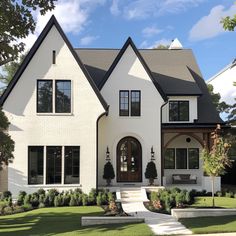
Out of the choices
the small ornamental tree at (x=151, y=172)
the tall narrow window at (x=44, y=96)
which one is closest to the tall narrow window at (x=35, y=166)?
the tall narrow window at (x=44, y=96)

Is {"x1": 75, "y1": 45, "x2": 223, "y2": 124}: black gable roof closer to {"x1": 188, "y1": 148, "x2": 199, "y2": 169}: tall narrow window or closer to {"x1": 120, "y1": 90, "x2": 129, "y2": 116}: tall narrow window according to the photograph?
{"x1": 120, "y1": 90, "x2": 129, "y2": 116}: tall narrow window

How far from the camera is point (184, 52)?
3178cm

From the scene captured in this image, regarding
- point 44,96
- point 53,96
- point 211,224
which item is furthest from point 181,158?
point 211,224

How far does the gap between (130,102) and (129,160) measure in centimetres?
362

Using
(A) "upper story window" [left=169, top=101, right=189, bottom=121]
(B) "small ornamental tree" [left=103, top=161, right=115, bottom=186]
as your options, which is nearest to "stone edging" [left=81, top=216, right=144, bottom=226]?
(B) "small ornamental tree" [left=103, top=161, right=115, bottom=186]

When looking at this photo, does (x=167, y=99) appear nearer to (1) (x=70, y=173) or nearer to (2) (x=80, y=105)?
(2) (x=80, y=105)

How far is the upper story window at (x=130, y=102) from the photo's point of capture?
25.3 meters

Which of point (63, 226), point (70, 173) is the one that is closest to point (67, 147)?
point (70, 173)

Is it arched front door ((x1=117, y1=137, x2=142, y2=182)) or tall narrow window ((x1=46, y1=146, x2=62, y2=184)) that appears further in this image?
arched front door ((x1=117, y1=137, x2=142, y2=182))

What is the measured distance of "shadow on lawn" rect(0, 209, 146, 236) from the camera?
43.9 ft

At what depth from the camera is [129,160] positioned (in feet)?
83.1

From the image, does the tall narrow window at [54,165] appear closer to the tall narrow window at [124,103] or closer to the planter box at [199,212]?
the tall narrow window at [124,103]

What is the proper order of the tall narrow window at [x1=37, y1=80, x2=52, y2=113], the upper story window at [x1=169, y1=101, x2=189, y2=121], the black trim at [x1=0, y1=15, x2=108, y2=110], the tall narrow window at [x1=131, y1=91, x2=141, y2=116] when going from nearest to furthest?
the black trim at [x1=0, y1=15, x2=108, y2=110]
the tall narrow window at [x1=37, y1=80, x2=52, y2=113]
the tall narrow window at [x1=131, y1=91, x2=141, y2=116]
the upper story window at [x1=169, y1=101, x2=189, y2=121]

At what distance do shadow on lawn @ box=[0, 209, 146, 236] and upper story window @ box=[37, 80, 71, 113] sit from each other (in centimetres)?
678
